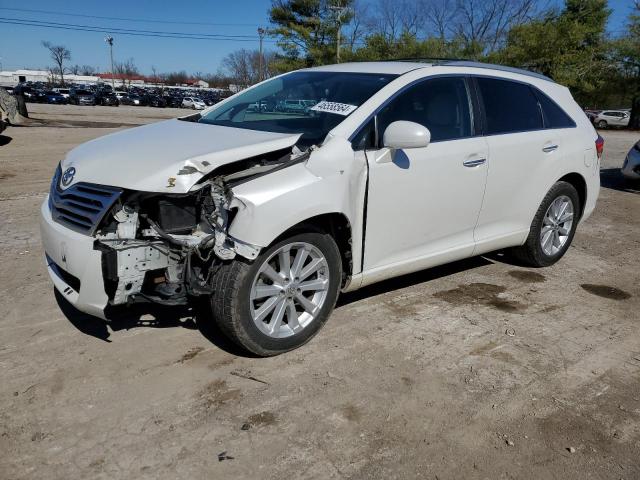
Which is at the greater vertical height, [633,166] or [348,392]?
[633,166]

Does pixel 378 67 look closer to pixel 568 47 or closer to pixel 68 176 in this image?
pixel 68 176

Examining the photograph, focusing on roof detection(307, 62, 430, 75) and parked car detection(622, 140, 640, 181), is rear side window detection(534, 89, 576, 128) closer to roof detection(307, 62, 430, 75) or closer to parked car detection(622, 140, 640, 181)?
roof detection(307, 62, 430, 75)

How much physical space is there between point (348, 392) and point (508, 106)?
281 cm

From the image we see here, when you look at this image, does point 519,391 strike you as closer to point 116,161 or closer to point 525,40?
point 116,161

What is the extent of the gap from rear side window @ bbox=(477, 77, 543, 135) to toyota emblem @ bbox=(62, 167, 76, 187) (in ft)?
9.87

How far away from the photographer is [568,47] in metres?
36.7

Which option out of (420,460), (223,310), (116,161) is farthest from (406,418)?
(116,161)

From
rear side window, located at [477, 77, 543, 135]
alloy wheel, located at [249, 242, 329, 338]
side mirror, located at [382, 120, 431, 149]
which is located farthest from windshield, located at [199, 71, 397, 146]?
rear side window, located at [477, 77, 543, 135]

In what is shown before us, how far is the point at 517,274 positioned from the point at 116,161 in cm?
370

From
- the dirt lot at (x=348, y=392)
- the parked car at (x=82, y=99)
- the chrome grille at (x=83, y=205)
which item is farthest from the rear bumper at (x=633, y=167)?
the parked car at (x=82, y=99)

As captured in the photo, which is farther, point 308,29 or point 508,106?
point 308,29

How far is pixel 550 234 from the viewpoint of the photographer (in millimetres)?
5133

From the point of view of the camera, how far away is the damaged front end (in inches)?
115

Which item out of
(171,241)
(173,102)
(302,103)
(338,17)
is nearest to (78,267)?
(171,241)
